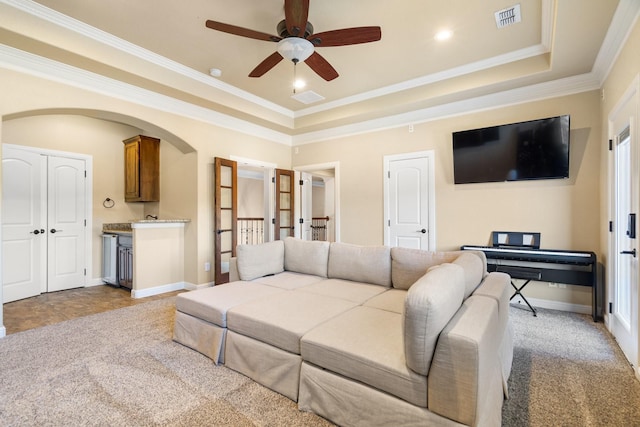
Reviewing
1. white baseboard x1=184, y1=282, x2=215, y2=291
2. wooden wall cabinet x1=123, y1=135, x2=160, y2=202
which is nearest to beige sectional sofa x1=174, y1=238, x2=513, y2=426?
white baseboard x1=184, y1=282, x2=215, y2=291

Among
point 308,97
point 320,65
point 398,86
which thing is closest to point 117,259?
point 308,97

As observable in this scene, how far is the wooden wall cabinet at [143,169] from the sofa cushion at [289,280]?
314cm

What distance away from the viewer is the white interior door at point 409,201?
451 centimetres

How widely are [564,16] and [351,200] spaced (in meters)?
3.48

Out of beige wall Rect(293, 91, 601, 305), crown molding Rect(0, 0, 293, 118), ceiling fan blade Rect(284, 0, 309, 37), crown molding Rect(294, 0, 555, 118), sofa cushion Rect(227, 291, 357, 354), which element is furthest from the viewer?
beige wall Rect(293, 91, 601, 305)

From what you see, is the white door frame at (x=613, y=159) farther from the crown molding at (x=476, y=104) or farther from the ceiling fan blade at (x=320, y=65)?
the ceiling fan blade at (x=320, y=65)

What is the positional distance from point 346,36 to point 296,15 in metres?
0.44

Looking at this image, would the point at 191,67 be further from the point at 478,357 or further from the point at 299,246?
the point at 478,357

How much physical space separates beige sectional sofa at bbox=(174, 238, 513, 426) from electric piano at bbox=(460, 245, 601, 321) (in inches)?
51.5

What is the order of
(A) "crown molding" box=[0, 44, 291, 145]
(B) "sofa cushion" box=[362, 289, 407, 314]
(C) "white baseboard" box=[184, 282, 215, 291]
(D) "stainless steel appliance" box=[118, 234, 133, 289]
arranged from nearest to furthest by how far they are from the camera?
(B) "sofa cushion" box=[362, 289, 407, 314] < (A) "crown molding" box=[0, 44, 291, 145] < (D) "stainless steel appliance" box=[118, 234, 133, 289] < (C) "white baseboard" box=[184, 282, 215, 291]

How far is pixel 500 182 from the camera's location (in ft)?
12.9

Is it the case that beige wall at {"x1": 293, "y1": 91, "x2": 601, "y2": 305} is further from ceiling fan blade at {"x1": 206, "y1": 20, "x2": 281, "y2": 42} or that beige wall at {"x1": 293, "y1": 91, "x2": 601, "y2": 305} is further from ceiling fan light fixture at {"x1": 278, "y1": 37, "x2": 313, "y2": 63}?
ceiling fan blade at {"x1": 206, "y1": 20, "x2": 281, "y2": 42}

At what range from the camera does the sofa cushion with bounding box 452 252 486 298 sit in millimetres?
2008

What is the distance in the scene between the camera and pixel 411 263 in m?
2.79
